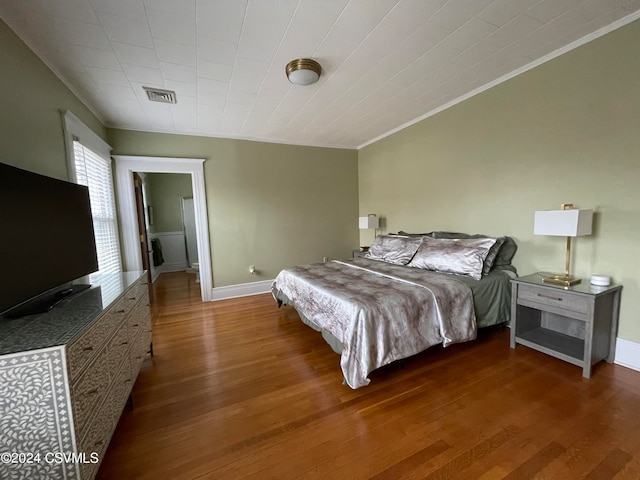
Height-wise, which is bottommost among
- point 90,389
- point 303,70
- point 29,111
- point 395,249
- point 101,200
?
point 90,389

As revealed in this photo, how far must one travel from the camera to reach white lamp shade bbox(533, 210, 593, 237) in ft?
6.72

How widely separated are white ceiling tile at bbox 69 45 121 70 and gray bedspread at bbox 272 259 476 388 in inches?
98.3

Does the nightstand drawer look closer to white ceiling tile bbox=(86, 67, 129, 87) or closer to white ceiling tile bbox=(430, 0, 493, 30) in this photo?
white ceiling tile bbox=(430, 0, 493, 30)

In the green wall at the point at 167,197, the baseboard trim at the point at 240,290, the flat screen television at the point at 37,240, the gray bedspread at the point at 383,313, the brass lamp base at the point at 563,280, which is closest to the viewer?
the flat screen television at the point at 37,240

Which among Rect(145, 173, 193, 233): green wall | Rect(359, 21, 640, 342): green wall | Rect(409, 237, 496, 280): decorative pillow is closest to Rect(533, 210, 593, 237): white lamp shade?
Rect(359, 21, 640, 342): green wall

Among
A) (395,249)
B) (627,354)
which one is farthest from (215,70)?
(627,354)

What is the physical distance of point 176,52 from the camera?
212 cm

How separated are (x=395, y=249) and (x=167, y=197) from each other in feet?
19.4

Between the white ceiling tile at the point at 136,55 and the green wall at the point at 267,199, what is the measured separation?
1.80 metres

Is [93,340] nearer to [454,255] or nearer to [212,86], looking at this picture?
[212,86]

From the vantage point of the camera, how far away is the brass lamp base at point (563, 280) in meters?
2.18

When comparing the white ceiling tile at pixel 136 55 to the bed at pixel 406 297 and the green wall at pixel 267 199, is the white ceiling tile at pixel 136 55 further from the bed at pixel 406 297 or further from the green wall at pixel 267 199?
the bed at pixel 406 297

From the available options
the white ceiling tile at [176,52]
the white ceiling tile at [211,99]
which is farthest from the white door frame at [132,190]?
the white ceiling tile at [176,52]

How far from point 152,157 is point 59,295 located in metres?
2.77
